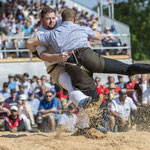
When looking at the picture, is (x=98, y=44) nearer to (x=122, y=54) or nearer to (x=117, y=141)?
(x=122, y=54)

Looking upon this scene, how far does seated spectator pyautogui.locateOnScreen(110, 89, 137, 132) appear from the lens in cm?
906

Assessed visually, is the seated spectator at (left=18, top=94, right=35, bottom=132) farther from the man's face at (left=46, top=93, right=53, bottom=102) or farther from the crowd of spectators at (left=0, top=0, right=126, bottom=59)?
the crowd of spectators at (left=0, top=0, right=126, bottom=59)

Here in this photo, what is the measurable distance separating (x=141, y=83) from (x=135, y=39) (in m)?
20.5

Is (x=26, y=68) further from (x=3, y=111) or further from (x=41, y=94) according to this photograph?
(x=3, y=111)

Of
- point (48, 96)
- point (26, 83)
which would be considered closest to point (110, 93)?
point (48, 96)

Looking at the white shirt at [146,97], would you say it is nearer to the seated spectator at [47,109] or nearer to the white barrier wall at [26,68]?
the seated spectator at [47,109]

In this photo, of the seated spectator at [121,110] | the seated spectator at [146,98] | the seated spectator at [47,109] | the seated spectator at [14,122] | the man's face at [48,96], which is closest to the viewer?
the seated spectator at [121,110]

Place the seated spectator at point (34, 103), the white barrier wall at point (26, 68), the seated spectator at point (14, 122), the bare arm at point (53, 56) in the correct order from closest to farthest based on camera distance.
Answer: the bare arm at point (53, 56)
the seated spectator at point (14, 122)
the seated spectator at point (34, 103)
the white barrier wall at point (26, 68)

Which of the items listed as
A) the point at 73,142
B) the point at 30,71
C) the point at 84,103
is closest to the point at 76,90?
the point at 84,103

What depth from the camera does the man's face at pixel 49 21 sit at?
569 centimetres

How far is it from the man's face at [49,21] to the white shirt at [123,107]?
4118 millimetres

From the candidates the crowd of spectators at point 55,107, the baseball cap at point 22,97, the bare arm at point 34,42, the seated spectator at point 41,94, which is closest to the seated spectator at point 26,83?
the crowd of spectators at point 55,107

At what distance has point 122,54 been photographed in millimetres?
14633

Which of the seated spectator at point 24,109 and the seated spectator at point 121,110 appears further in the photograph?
the seated spectator at point 24,109
